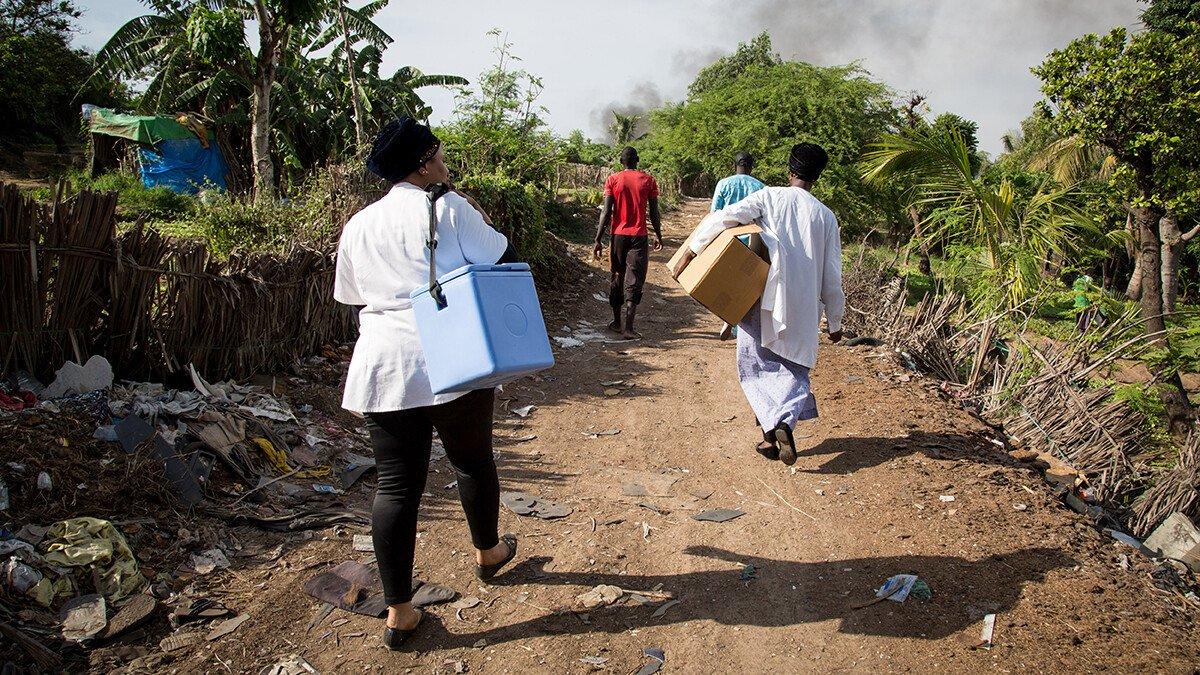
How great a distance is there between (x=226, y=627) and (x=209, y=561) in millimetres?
525

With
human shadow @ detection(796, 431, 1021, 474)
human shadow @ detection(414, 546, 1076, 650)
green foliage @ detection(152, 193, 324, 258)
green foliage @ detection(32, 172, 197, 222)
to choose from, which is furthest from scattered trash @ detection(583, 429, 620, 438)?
green foliage @ detection(32, 172, 197, 222)

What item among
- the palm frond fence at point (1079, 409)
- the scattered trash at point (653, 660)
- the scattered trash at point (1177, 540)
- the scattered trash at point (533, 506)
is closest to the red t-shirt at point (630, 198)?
the palm frond fence at point (1079, 409)

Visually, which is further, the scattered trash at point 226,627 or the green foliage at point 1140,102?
the green foliage at point 1140,102

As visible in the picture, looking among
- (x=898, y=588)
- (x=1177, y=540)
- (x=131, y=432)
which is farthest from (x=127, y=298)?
(x=1177, y=540)

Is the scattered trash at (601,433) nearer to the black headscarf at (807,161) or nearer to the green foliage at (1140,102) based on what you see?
the black headscarf at (807,161)

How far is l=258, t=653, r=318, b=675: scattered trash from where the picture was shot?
2.83 meters

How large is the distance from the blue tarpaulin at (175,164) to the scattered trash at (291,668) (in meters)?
18.9

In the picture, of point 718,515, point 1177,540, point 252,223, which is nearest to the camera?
point 718,515

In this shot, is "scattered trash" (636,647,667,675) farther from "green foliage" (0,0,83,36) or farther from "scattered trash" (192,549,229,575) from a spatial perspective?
"green foliage" (0,0,83,36)

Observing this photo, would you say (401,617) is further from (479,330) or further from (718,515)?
(718,515)

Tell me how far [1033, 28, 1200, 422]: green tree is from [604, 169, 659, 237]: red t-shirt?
7.25 m

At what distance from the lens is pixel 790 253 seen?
4.63m

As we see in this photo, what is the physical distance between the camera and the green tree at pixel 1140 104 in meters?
10.6

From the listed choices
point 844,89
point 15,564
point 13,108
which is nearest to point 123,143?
point 13,108
